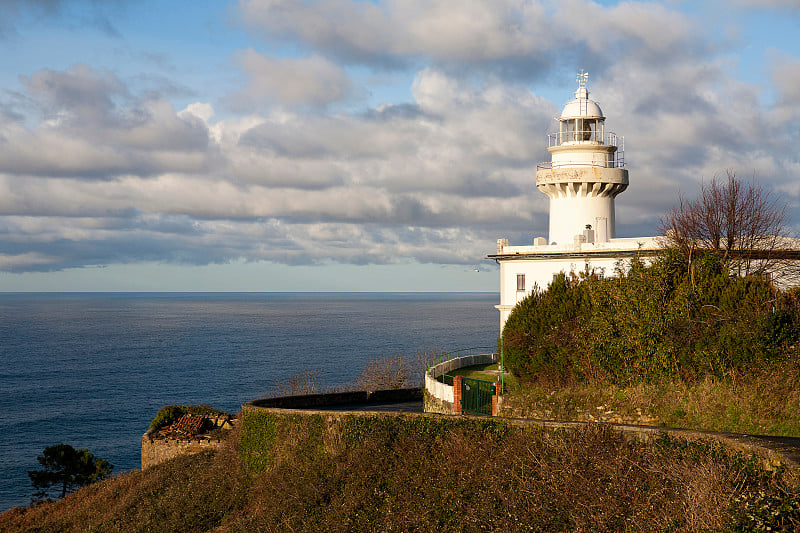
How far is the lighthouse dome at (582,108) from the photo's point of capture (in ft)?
130

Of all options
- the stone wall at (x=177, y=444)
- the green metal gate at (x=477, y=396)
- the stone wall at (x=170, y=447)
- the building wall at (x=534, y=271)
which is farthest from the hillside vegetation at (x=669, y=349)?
the stone wall at (x=170, y=447)

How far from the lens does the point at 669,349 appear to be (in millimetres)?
22875

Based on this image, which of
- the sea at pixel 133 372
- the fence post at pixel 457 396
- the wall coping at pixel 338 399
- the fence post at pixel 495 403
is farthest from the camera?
the sea at pixel 133 372

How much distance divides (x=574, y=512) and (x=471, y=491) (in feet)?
11.1

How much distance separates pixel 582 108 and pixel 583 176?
424 cm

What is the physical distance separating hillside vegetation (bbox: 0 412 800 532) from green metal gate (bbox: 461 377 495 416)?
6171mm

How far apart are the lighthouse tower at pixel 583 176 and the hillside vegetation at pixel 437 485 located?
A: 22462mm

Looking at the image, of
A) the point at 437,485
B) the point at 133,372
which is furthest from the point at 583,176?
the point at 133,372

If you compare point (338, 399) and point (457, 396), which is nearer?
point (457, 396)

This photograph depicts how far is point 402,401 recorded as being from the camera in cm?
3519

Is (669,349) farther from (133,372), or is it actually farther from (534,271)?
(133,372)

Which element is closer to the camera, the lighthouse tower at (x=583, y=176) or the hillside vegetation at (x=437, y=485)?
the hillside vegetation at (x=437, y=485)

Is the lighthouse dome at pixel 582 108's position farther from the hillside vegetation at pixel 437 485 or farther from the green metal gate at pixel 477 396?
the hillside vegetation at pixel 437 485

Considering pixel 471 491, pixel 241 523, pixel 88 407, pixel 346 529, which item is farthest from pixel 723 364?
pixel 88 407
